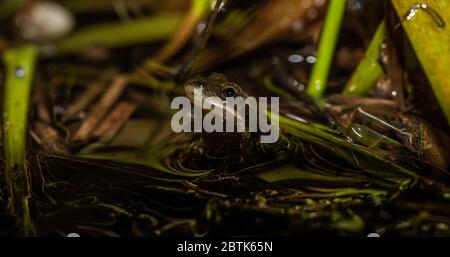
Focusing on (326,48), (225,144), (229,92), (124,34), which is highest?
(124,34)

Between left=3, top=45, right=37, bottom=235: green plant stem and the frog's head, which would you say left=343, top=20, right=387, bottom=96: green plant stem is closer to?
the frog's head

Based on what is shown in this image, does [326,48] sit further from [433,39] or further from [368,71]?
[433,39]

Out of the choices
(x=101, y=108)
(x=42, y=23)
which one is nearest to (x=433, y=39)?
(x=101, y=108)

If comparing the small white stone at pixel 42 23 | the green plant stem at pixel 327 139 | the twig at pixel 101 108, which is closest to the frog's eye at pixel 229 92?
the green plant stem at pixel 327 139

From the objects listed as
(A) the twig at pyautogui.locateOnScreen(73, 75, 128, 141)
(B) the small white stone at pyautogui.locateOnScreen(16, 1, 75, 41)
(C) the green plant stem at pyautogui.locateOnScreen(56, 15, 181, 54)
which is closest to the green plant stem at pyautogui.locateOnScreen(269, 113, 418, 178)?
(A) the twig at pyautogui.locateOnScreen(73, 75, 128, 141)

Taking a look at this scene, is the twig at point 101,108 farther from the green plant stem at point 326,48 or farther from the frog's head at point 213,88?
the green plant stem at point 326,48

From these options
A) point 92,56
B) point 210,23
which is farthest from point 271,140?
point 92,56
